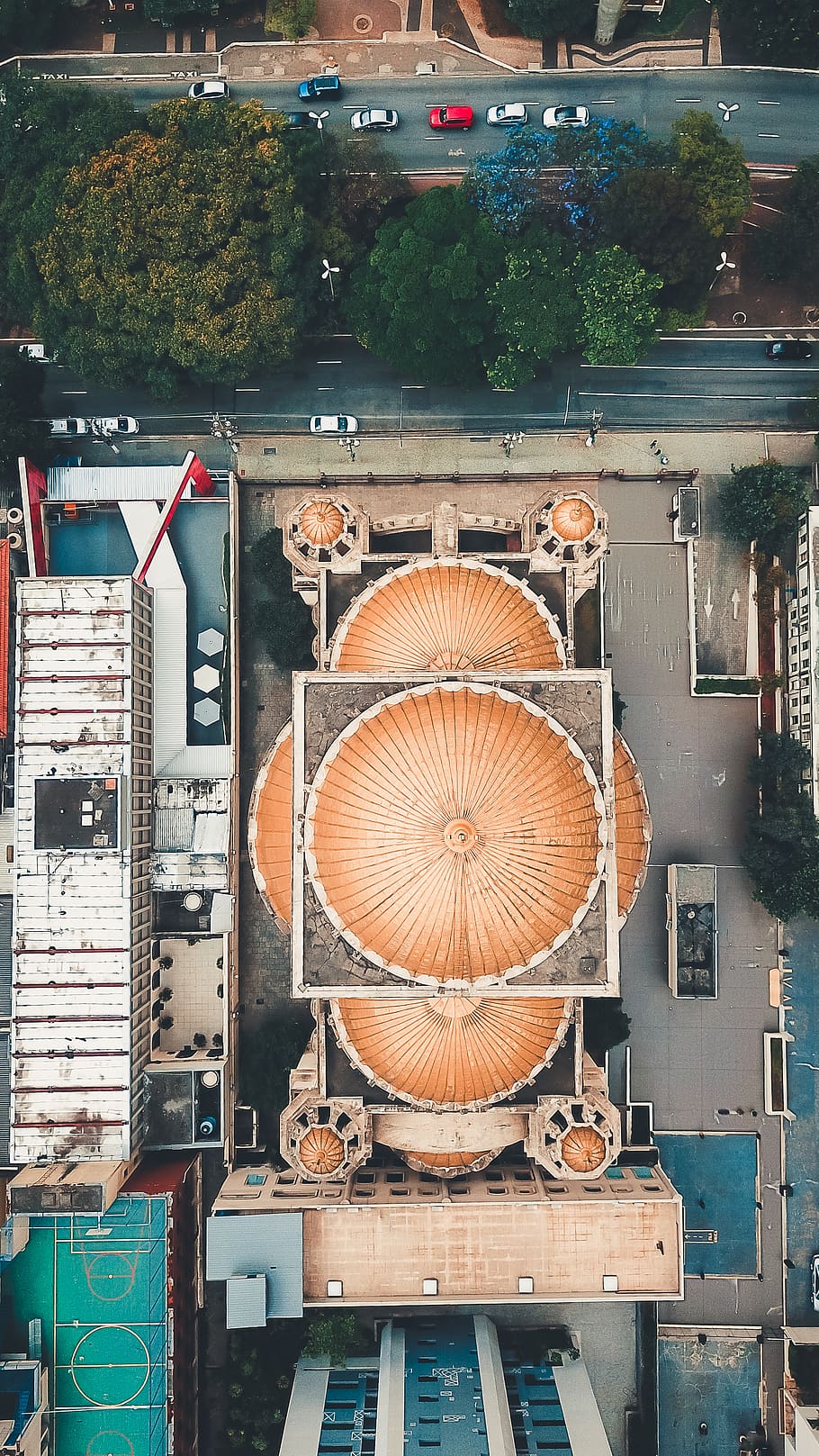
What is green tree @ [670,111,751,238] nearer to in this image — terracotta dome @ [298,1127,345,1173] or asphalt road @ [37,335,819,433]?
asphalt road @ [37,335,819,433]

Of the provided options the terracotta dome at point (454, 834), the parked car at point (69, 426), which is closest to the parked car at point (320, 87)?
the parked car at point (69, 426)

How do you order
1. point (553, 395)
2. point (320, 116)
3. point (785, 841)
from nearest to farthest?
point (785, 841)
point (553, 395)
point (320, 116)

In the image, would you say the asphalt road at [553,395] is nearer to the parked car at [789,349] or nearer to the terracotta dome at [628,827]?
the parked car at [789,349]

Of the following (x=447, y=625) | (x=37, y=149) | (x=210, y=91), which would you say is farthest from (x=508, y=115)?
(x=447, y=625)

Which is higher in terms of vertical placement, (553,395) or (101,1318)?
(553,395)

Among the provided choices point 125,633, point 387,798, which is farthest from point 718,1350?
point 125,633

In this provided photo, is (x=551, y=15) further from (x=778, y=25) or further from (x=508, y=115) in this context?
(x=778, y=25)
